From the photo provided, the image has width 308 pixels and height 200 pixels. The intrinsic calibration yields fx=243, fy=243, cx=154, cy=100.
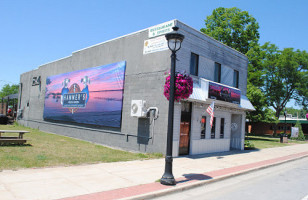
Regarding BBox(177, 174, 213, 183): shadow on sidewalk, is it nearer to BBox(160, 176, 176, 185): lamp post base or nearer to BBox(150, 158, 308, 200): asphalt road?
BBox(150, 158, 308, 200): asphalt road

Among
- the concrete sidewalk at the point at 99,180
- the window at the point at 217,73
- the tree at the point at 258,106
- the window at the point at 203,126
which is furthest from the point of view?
the tree at the point at 258,106

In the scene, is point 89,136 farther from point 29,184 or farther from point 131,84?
point 29,184

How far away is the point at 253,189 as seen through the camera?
25.3ft

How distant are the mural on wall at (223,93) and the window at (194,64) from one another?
1181mm

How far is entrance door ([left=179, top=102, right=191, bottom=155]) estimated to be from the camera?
13.3m

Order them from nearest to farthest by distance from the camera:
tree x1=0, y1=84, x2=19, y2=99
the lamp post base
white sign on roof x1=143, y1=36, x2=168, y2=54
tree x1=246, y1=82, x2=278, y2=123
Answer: the lamp post base < white sign on roof x1=143, y1=36, x2=168, y2=54 < tree x1=246, y1=82, x2=278, y2=123 < tree x1=0, y1=84, x2=19, y2=99

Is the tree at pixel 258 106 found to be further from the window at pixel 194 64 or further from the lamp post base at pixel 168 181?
the lamp post base at pixel 168 181

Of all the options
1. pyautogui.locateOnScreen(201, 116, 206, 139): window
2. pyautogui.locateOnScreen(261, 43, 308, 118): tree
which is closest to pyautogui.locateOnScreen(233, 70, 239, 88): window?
pyautogui.locateOnScreen(201, 116, 206, 139): window

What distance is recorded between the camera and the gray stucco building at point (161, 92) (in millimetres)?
13047

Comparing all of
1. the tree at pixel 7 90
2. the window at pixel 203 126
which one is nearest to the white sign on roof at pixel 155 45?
the window at pixel 203 126

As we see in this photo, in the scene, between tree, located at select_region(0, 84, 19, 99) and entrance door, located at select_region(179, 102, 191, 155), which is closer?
entrance door, located at select_region(179, 102, 191, 155)

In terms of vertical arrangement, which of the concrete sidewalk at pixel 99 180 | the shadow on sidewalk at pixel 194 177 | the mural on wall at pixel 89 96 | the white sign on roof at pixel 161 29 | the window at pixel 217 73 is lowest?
the shadow on sidewalk at pixel 194 177

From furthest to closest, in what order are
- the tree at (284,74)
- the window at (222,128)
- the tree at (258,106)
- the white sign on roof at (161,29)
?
the tree at (284,74)
the tree at (258,106)
the window at (222,128)
the white sign on roof at (161,29)

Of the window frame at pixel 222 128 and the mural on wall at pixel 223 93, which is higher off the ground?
the mural on wall at pixel 223 93
